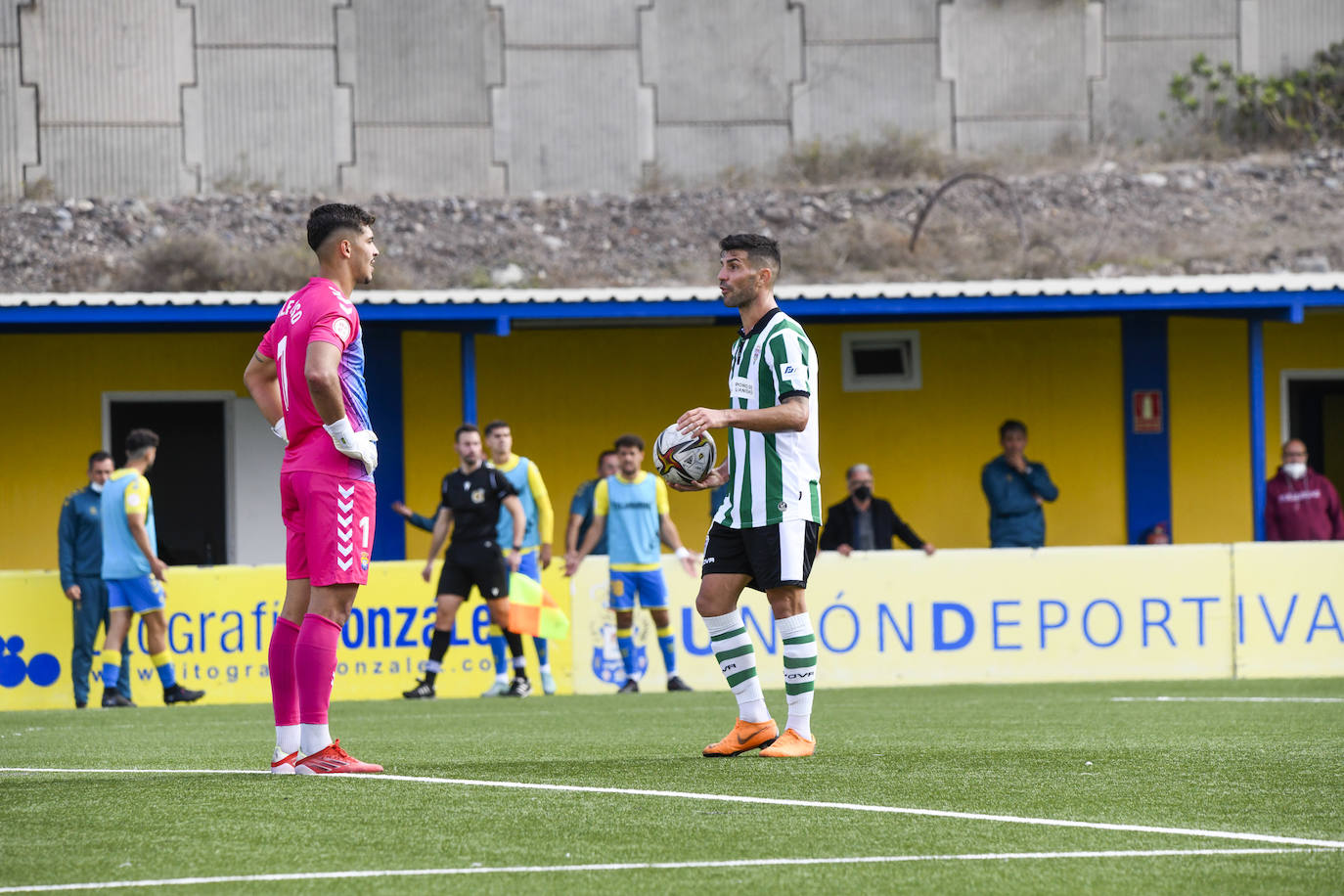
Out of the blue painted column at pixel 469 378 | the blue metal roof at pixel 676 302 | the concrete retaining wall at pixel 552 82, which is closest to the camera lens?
the blue metal roof at pixel 676 302

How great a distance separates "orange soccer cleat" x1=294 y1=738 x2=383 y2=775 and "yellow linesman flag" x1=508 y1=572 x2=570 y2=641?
7.13 meters

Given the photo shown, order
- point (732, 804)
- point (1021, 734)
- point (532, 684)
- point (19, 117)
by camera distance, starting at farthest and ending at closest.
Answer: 1. point (19, 117)
2. point (532, 684)
3. point (1021, 734)
4. point (732, 804)

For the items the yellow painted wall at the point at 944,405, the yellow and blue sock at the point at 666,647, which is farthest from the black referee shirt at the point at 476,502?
the yellow painted wall at the point at 944,405

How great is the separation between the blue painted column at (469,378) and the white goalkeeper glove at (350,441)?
930cm

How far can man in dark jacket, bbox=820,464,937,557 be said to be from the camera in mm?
14961

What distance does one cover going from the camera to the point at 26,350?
1662 centimetres

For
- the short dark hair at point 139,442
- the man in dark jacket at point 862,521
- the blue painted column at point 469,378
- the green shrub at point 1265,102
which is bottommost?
the man in dark jacket at point 862,521

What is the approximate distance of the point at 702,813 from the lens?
16.8 feet

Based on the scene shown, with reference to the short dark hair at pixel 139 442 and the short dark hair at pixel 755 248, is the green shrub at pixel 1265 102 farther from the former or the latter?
the short dark hair at pixel 755 248

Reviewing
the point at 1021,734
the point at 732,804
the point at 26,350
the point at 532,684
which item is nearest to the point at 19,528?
the point at 26,350

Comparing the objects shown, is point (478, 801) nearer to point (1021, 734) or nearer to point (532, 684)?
point (1021, 734)

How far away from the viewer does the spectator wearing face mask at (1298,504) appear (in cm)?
1528

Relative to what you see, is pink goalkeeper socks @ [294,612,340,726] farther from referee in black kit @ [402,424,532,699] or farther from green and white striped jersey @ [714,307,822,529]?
referee in black kit @ [402,424,532,699]

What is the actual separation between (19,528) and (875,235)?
1465cm
